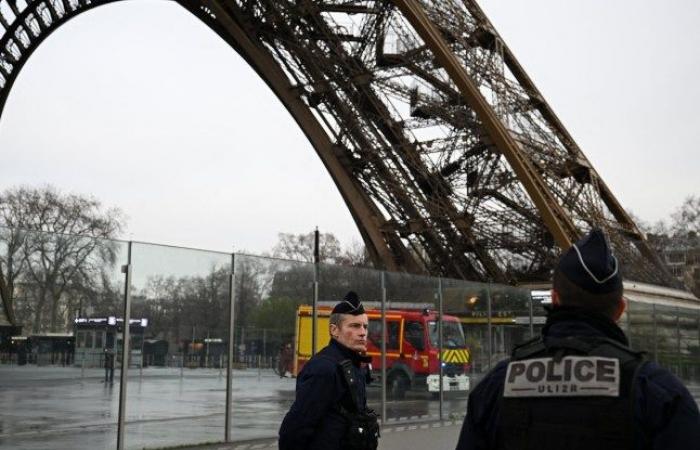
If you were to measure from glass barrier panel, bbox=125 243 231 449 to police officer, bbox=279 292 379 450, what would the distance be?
644 centimetres

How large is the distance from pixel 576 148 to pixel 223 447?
22420mm

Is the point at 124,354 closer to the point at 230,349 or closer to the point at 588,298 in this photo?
the point at 230,349

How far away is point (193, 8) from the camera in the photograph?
108 ft

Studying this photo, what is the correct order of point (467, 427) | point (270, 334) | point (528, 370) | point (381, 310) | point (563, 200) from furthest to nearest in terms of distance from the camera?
point (563, 200) < point (381, 310) < point (270, 334) < point (467, 427) < point (528, 370)

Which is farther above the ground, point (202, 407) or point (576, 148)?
point (576, 148)

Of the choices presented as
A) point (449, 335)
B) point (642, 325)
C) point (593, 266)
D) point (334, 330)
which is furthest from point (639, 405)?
point (642, 325)

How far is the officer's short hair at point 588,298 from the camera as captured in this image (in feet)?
8.29

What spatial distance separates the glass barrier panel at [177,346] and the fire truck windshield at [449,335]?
5251 mm

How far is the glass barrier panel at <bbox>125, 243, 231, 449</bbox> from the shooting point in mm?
10617

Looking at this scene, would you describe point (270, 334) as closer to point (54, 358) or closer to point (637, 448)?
point (54, 358)

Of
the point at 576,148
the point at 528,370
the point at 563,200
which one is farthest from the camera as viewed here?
the point at 576,148

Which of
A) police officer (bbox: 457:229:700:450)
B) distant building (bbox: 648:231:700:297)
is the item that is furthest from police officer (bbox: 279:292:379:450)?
distant building (bbox: 648:231:700:297)

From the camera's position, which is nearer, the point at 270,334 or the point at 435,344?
the point at 270,334

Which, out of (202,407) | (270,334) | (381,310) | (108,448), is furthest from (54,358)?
(381,310)
